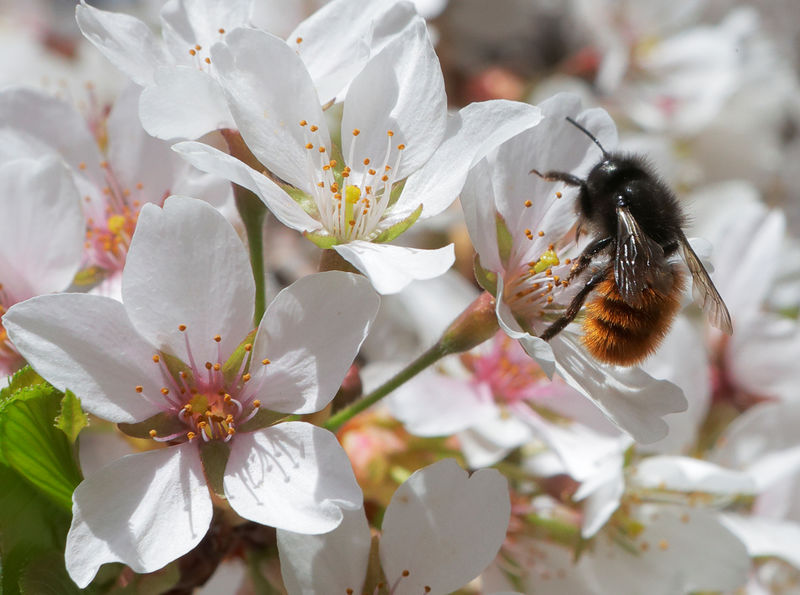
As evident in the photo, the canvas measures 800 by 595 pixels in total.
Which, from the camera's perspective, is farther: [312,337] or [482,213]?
[482,213]

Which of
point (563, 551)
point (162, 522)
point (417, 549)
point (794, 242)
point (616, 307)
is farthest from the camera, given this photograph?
point (794, 242)

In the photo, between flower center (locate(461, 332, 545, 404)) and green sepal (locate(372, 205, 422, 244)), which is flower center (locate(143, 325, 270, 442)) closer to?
green sepal (locate(372, 205, 422, 244))

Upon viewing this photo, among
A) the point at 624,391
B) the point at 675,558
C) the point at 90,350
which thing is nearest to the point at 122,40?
the point at 90,350

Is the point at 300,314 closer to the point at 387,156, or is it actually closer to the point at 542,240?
the point at 387,156

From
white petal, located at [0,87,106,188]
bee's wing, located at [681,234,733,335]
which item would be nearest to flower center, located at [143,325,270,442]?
white petal, located at [0,87,106,188]

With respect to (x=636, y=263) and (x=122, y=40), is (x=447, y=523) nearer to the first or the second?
(x=636, y=263)

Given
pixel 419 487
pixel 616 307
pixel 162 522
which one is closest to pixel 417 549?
pixel 419 487
